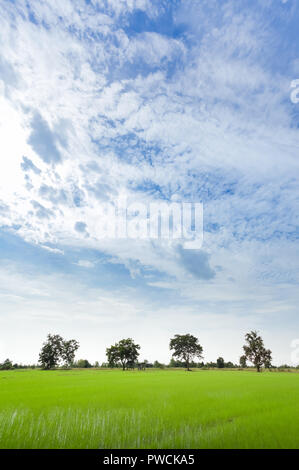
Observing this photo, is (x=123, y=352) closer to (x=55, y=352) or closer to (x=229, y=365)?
(x=55, y=352)

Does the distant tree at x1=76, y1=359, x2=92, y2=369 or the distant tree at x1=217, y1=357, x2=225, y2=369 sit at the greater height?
the distant tree at x1=217, y1=357, x2=225, y2=369

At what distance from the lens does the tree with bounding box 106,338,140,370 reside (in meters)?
74.9

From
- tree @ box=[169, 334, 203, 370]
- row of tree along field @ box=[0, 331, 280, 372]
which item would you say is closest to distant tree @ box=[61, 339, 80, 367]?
row of tree along field @ box=[0, 331, 280, 372]

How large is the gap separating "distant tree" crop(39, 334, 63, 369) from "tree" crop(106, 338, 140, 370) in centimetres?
2057

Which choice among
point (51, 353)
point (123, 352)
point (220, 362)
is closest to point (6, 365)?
point (51, 353)

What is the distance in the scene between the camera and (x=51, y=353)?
81.7 meters

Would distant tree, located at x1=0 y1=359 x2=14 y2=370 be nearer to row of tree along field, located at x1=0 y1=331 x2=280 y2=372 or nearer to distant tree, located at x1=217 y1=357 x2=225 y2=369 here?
row of tree along field, located at x1=0 y1=331 x2=280 y2=372

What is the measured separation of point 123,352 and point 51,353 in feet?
88.1

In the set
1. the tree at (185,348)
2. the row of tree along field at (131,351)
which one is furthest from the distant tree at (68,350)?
the tree at (185,348)

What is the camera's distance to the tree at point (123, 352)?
74.9 meters
